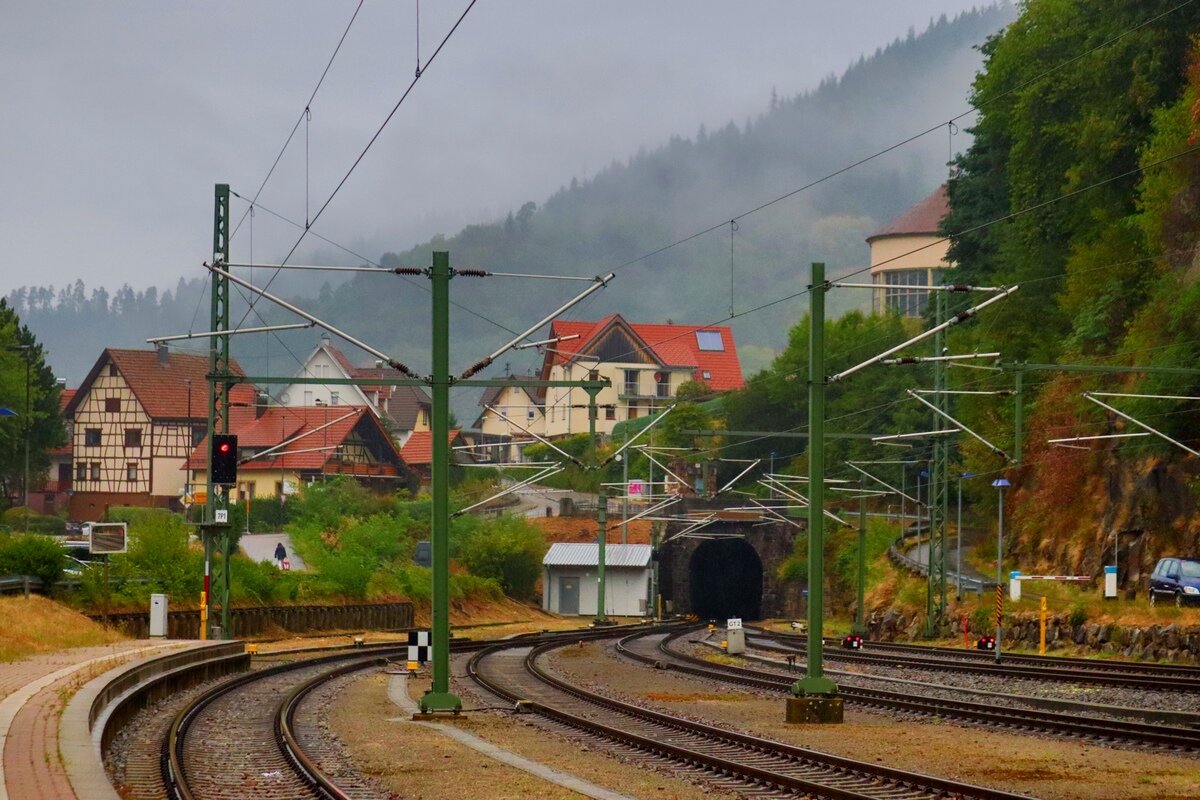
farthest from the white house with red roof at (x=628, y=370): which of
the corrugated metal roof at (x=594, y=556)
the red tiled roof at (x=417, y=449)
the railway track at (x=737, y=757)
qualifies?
the railway track at (x=737, y=757)

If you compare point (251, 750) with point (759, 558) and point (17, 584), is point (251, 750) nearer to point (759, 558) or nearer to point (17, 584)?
point (17, 584)

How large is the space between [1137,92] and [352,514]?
46955mm

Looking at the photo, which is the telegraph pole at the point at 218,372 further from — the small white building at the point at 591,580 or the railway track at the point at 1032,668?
the small white building at the point at 591,580

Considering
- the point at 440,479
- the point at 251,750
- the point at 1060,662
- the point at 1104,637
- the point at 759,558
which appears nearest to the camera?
the point at 251,750

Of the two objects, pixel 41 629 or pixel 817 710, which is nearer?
pixel 817 710

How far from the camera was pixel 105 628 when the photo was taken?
139 ft

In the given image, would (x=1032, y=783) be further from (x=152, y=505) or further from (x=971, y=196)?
(x=152, y=505)

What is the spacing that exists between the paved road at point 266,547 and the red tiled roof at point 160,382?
35.3 metres

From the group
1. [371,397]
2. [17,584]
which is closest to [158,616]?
[17,584]

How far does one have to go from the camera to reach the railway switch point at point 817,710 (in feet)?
82.6

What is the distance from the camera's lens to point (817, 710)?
82.7 ft

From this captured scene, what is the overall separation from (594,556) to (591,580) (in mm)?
1771

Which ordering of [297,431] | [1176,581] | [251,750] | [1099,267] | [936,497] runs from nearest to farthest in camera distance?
1. [251,750]
2. [1176,581]
3. [936,497]
4. [1099,267]
5. [297,431]

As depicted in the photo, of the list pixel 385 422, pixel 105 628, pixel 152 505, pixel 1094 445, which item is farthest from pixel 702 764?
pixel 385 422
